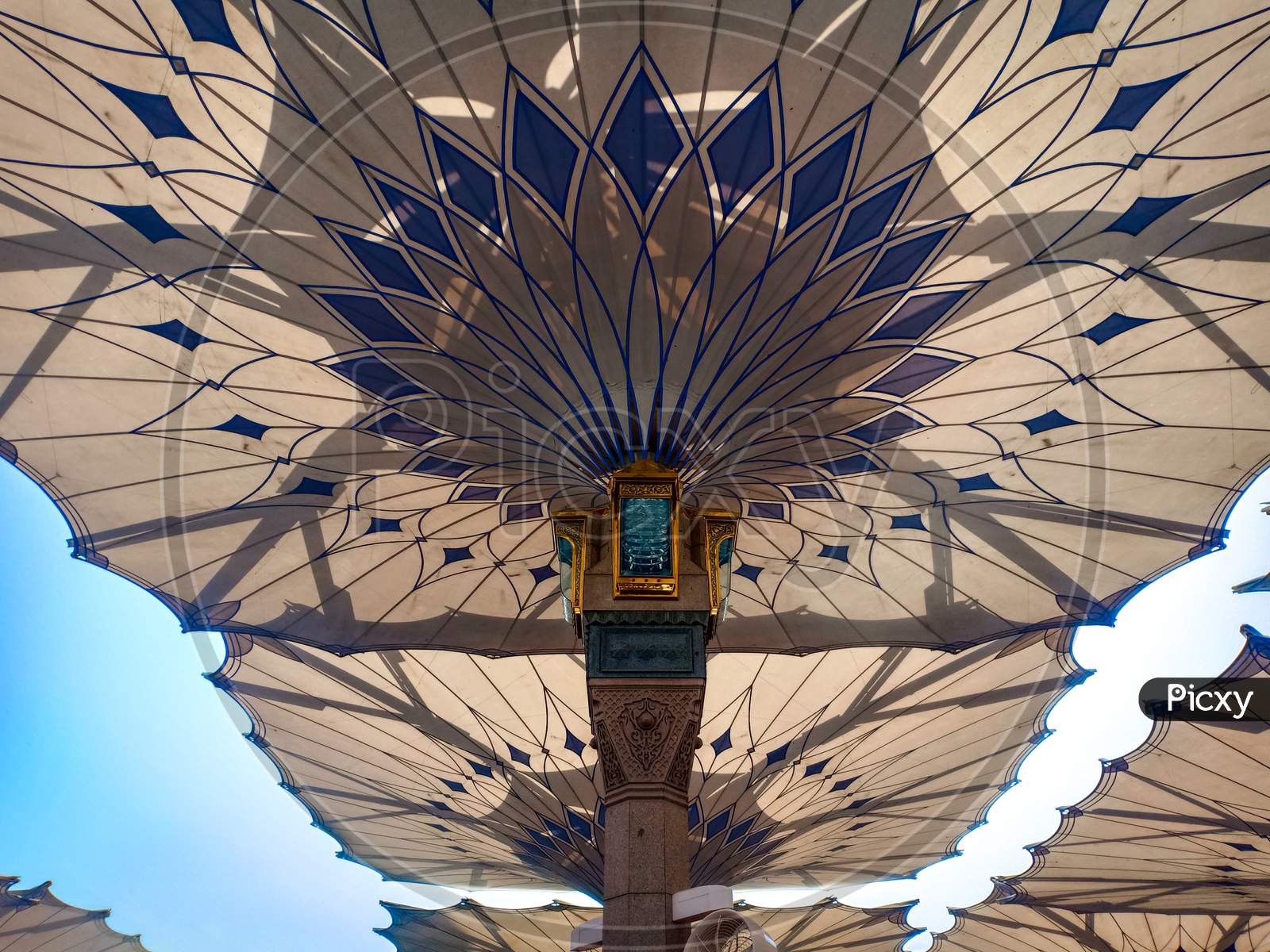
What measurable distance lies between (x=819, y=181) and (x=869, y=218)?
0.57m

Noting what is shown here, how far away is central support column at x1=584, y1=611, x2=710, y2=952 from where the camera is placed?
830 cm

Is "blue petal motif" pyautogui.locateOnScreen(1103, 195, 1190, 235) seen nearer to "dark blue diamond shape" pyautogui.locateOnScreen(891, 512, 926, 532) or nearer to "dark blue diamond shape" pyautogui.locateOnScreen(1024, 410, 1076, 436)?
"dark blue diamond shape" pyautogui.locateOnScreen(1024, 410, 1076, 436)

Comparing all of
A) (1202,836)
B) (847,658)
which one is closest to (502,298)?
(847,658)

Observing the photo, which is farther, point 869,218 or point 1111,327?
point 1111,327

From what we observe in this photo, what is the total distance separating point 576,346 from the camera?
9789mm

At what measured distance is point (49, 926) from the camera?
19141 millimetres

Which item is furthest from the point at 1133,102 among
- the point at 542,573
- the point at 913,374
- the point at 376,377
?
the point at 542,573

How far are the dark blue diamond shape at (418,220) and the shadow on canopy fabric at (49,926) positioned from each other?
590 inches

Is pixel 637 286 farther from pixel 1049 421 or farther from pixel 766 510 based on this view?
pixel 1049 421

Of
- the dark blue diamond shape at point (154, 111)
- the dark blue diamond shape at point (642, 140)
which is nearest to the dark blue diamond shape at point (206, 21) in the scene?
the dark blue diamond shape at point (154, 111)

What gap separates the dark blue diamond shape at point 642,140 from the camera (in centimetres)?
816

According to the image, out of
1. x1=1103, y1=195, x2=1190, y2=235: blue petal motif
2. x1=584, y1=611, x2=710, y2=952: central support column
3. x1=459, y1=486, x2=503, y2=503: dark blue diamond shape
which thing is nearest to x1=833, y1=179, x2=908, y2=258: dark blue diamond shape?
x1=1103, y1=195, x2=1190, y2=235: blue petal motif

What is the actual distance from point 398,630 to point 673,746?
5768 millimetres

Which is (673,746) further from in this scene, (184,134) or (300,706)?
(300,706)
